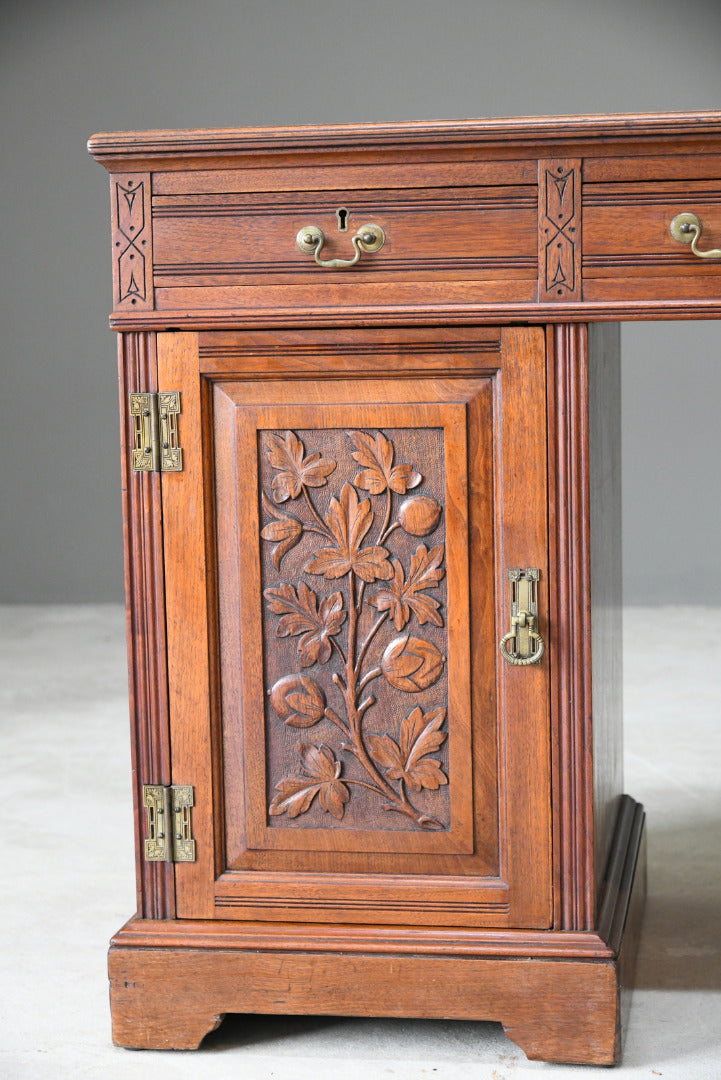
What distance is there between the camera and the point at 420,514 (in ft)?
5.69

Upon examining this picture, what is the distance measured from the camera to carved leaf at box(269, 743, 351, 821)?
5.84 feet

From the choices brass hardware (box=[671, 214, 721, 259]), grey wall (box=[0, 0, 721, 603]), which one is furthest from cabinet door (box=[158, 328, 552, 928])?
grey wall (box=[0, 0, 721, 603])

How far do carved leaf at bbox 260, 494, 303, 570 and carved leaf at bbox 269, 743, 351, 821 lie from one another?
28 cm

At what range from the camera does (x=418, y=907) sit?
5.79ft

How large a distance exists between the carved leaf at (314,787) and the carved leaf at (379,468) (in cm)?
38

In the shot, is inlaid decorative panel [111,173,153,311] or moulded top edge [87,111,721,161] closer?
moulded top edge [87,111,721,161]

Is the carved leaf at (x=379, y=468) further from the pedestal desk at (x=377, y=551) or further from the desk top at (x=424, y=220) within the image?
the desk top at (x=424, y=220)

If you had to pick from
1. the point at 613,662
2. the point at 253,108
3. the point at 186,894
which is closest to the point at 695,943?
the point at 613,662

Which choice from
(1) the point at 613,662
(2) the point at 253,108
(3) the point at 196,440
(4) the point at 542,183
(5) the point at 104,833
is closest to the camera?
(4) the point at 542,183

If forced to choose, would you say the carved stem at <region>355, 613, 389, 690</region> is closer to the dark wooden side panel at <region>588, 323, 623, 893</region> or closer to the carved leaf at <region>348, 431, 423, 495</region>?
the carved leaf at <region>348, 431, 423, 495</region>

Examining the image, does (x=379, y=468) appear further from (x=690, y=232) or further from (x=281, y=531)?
(x=690, y=232)

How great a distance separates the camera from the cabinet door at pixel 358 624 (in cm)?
172

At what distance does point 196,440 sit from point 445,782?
1.94 ft

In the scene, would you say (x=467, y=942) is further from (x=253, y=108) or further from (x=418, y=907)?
(x=253, y=108)
